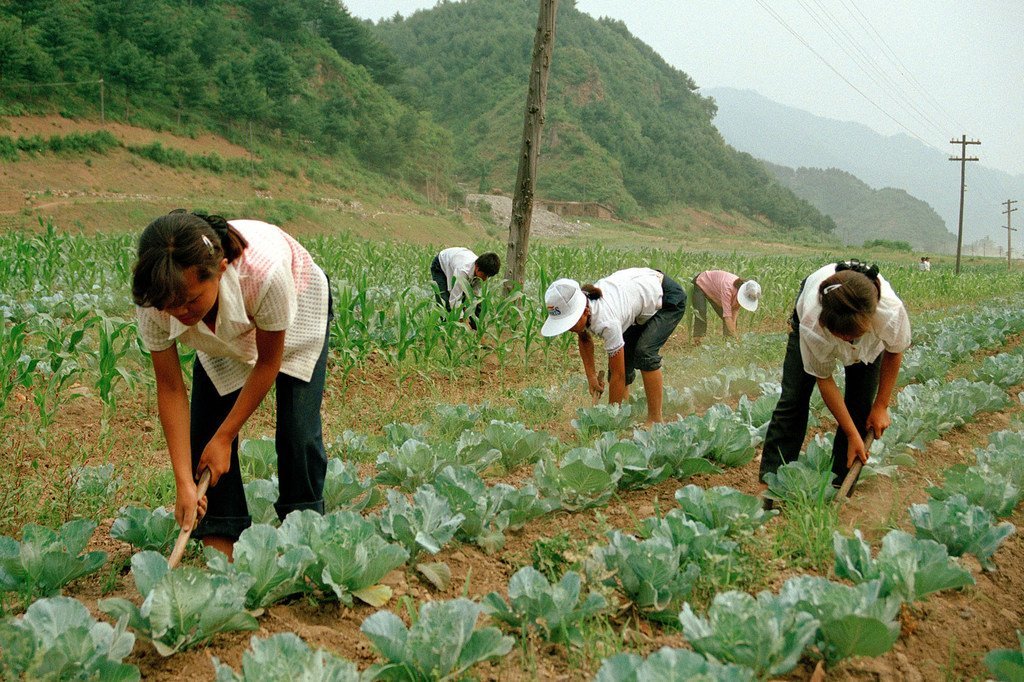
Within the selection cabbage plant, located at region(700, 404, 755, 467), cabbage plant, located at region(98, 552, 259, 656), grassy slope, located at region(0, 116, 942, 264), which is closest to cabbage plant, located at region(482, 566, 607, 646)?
cabbage plant, located at region(98, 552, 259, 656)

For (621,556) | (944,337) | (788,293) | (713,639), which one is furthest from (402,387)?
(788,293)

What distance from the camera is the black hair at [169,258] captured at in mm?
1887

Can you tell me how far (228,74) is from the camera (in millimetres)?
37281

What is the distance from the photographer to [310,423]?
8.23 ft

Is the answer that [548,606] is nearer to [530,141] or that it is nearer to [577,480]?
[577,480]

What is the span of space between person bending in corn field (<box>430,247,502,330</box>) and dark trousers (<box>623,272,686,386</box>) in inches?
68.5

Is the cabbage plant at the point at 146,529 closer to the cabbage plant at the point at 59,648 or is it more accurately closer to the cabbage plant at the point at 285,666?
the cabbage plant at the point at 59,648

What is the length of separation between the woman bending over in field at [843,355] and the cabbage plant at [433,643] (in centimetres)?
181

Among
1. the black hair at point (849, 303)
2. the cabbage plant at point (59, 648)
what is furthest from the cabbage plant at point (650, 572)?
the cabbage plant at point (59, 648)

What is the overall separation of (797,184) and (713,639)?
484ft

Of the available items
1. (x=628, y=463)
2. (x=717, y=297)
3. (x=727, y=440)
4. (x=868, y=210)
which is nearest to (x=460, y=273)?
(x=717, y=297)

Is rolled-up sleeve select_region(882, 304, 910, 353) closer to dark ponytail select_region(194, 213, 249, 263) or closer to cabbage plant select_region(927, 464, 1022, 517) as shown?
cabbage plant select_region(927, 464, 1022, 517)

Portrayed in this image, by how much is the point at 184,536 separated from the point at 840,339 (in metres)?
2.48

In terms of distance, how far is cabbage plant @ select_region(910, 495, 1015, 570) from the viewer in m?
2.57
